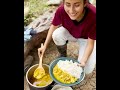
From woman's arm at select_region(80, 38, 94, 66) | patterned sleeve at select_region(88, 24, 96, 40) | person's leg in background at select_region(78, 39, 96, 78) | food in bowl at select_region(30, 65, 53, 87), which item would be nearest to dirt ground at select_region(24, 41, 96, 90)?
person's leg in background at select_region(78, 39, 96, 78)

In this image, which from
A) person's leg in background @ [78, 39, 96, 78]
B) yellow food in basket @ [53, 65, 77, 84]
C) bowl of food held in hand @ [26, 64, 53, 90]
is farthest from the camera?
person's leg in background @ [78, 39, 96, 78]

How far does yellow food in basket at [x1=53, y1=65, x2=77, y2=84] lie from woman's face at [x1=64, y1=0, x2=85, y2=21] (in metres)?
0.46

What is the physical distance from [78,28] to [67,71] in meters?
0.41

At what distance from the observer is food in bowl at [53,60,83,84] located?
2339 mm

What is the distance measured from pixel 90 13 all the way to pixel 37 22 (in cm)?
83

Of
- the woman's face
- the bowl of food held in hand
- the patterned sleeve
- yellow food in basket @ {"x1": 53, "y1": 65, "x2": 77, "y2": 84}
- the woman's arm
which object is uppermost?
the woman's face

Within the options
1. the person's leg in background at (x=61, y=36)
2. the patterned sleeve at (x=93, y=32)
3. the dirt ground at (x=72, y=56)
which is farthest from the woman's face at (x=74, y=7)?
the dirt ground at (x=72, y=56)

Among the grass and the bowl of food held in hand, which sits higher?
the grass

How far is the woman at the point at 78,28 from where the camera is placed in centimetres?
230

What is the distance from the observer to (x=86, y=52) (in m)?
2.50

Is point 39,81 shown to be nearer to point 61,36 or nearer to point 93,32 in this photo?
point 61,36

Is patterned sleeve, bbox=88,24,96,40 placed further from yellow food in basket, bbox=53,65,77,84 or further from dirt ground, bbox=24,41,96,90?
dirt ground, bbox=24,41,96,90

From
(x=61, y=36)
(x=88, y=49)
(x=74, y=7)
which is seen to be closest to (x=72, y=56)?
(x=61, y=36)
